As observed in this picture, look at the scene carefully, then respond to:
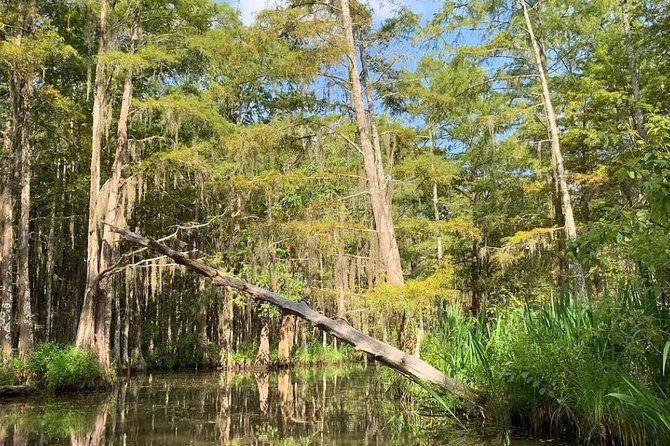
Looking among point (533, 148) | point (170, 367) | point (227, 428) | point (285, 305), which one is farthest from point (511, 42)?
point (170, 367)

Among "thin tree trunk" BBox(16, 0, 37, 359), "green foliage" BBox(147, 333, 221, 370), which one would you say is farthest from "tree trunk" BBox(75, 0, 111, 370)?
"green foliage" BBox(147, 333, 221, 370)

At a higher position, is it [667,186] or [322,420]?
[667,186]

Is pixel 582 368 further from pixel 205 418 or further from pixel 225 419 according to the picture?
pixel 205 418

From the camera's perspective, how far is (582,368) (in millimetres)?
4480

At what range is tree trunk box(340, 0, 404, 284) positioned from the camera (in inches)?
431

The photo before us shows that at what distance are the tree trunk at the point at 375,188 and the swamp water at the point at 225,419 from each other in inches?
91.2

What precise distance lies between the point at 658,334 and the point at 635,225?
756 millimetres

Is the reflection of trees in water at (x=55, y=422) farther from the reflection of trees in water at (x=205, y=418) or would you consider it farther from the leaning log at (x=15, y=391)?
the leaning log at (x=15, y=391)

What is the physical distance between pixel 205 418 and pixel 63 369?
5.34 m

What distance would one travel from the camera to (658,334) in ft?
12.2

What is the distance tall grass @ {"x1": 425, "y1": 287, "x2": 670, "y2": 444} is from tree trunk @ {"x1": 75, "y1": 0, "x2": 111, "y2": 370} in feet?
32.8

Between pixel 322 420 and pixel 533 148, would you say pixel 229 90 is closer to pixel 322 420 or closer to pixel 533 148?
pixel 533 148

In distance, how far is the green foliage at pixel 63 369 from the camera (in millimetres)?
11203

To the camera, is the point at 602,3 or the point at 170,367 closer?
the point at 602,3
